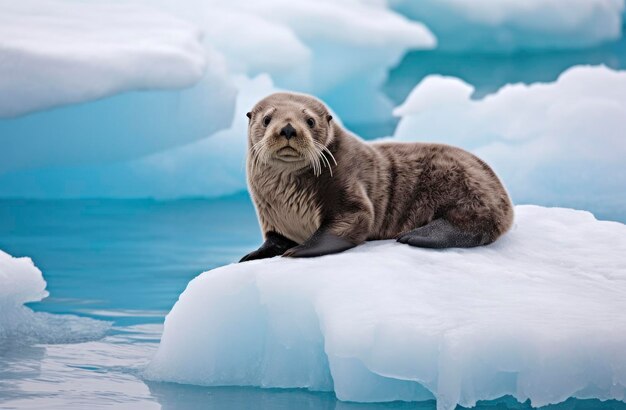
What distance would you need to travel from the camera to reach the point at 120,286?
7188 mm

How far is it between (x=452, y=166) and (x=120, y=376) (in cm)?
159

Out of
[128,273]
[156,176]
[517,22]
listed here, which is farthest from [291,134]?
[517,22]

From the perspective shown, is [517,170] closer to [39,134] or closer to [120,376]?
[39,134]

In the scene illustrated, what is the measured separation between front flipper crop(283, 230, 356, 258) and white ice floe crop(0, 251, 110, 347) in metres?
1.67

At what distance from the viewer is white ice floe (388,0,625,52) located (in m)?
15.9

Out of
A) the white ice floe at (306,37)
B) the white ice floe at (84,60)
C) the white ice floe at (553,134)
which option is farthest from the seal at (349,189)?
the white ice floe at (306,37)

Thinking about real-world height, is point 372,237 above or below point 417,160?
below

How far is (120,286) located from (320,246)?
3.41m

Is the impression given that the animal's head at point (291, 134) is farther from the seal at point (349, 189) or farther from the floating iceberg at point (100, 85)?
the floating iceberg at point (100, 85)

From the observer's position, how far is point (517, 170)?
10.9 m

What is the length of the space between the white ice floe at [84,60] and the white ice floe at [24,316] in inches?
147

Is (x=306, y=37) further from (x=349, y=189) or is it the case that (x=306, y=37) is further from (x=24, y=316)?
(x=349, y=189)

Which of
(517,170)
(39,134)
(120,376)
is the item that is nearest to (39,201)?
(39,134)

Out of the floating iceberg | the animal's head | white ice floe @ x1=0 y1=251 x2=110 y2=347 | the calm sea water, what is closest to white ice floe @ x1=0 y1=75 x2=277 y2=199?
the calm sea water
